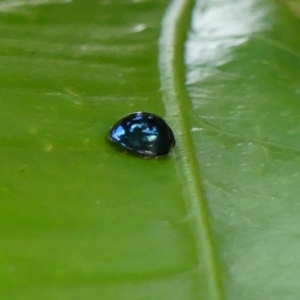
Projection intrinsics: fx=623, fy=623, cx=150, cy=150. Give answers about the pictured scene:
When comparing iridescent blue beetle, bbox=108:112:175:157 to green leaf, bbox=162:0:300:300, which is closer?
green leaf, bbox=162:0:300:300

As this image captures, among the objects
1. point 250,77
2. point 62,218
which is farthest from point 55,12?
point 62,218

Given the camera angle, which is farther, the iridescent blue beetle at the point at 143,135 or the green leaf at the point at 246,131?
the iridescent blue beetle at the point at 143,135

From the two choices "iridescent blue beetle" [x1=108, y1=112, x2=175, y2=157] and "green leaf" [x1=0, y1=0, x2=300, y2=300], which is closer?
"green leaf" [x1=0, y1=0, x2=300, y2=300]

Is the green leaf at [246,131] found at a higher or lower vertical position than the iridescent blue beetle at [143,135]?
lower

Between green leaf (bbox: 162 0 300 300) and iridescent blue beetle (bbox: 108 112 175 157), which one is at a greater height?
iridescent blue beetle (bbox: 108 112 175 157)

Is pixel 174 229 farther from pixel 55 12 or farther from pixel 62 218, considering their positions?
pixel 55 12
